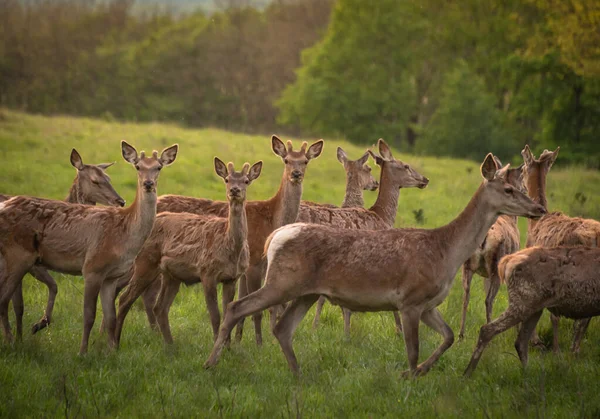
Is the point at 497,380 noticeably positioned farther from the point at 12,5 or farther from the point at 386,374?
the point at 12,5

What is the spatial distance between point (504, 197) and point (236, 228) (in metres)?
2.63

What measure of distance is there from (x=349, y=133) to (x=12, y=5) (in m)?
25.6

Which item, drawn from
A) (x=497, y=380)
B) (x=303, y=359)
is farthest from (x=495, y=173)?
(x=303, y=359)

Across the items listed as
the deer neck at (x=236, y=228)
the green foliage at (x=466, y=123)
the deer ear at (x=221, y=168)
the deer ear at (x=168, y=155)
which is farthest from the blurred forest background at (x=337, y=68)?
the deer neck at (x=236, y=228)

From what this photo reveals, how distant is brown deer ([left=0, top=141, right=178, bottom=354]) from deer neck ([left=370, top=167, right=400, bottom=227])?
3.64 metres

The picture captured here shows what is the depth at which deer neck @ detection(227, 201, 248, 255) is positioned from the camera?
8.66 metres

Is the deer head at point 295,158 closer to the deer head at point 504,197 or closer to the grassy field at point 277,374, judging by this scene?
the grassy field at point 277,374

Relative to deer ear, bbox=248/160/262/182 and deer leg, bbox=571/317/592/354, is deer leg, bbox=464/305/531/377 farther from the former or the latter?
deer ear, bbox=248/160/262/182

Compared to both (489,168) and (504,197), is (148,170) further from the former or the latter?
(504,197)

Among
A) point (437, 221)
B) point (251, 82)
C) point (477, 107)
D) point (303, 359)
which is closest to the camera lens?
point (303, 359)

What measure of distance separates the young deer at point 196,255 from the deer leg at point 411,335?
195 centimetres

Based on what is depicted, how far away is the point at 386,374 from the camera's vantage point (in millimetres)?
7391

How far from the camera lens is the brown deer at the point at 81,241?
8.19 m

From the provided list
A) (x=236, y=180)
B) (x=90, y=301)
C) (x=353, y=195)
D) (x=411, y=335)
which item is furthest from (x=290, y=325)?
(x=353, y=195)
